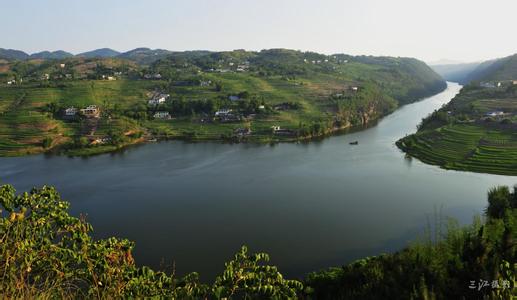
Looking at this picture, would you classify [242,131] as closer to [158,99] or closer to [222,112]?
[222,112]

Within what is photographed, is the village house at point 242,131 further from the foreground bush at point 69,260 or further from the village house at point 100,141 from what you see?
the foreground bush at point 69,260

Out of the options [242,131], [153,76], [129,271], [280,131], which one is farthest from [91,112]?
[129,271]

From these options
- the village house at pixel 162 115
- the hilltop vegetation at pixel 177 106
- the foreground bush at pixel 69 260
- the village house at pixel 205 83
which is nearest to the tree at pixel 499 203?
the foreground bush at pixel 69 260

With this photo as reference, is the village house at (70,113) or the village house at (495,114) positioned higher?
the village house at (495,114)

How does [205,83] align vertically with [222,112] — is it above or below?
above

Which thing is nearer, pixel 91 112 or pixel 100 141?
pixel 100 141

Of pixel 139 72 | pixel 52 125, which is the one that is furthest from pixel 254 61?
pixel 52 125

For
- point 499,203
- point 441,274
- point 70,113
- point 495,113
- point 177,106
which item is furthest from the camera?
point 177,106
